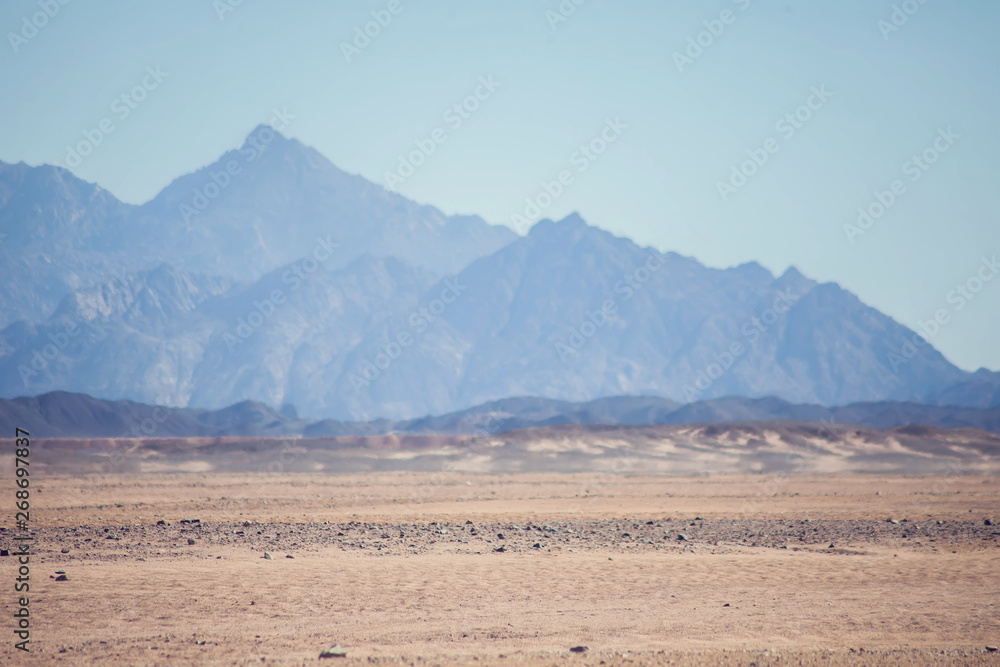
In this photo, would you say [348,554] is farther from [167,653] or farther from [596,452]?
[596,452]

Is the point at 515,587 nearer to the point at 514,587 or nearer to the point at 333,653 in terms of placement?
the point at 514,587

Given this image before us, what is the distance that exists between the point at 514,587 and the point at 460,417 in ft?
451

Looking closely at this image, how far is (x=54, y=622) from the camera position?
1336 cm

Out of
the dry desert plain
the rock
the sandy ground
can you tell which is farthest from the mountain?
the rock

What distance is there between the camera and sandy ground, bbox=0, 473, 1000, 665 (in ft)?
40.2

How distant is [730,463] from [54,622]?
65870 mm

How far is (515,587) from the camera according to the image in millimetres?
A: 16359

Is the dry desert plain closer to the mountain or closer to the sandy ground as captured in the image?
the sandy ground

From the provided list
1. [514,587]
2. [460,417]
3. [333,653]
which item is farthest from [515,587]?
[460,417]

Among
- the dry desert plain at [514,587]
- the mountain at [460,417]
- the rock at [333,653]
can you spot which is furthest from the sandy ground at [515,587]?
the mountain at [460,417]

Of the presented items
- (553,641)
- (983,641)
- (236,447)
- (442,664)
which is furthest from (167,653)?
(236,447)

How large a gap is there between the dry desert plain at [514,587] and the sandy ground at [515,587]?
0.19 ft

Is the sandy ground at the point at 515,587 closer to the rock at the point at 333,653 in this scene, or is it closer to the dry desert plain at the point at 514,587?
the dry desert plain at the point at 514,587

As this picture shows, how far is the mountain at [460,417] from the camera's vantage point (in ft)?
388
